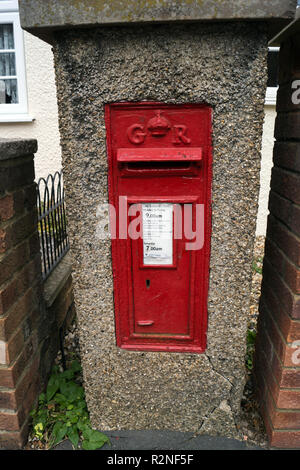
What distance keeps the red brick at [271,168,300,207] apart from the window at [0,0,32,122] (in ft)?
12.8

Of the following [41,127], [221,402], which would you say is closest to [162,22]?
[221,402]

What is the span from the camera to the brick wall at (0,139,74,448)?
5.84ft

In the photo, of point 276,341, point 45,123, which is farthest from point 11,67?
point 276,341

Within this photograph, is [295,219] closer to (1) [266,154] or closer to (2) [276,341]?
(2) [276,341]

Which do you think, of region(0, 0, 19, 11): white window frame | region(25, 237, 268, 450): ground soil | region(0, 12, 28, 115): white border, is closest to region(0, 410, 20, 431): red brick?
region(25, 237, 268, 450): ground soil

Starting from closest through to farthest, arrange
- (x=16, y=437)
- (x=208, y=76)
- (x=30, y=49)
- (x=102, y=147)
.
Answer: (x=208, y=76) → (x=102, y=147) → (x=16, y=437) → (x=30, y=49)

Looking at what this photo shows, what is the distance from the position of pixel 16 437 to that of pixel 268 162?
156 inches

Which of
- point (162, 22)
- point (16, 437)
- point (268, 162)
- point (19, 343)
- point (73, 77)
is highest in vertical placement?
point (162, 22)

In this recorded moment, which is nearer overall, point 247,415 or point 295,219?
point 295,219

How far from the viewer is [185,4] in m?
1.37

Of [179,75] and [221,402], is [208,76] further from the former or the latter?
[221,402]

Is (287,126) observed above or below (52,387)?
above

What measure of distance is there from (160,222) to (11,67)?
14.4 feet

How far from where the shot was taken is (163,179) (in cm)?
162
